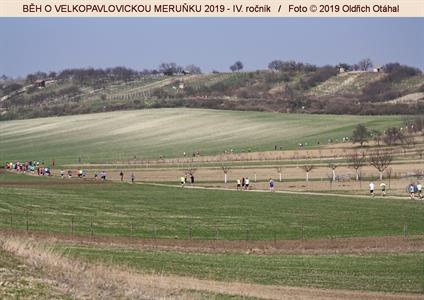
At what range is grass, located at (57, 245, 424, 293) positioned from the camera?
30.6 meters

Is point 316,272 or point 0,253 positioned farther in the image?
point 316,272

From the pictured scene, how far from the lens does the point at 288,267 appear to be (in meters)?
34.3

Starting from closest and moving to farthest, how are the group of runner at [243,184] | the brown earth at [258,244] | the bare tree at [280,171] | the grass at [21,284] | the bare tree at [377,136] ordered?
the grass at [21,284] → the brown earth at [258,244] → the group of runner at [243,184] → the bare tree at [280,171] → the bare tree at [377,136]

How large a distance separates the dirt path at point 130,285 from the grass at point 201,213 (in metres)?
15.9

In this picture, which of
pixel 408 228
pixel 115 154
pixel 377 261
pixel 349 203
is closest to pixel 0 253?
pixel 377 261

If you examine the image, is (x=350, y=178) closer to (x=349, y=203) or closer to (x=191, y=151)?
(x=349, y=203)

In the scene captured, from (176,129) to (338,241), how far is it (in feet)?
407

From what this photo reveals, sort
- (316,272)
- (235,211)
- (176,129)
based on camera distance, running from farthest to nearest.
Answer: (176,129) → (235,211) → (316,272)

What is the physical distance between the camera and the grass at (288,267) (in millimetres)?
30641

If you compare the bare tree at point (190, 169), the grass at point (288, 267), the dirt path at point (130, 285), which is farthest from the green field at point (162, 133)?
the dirt path at point (130, 285)

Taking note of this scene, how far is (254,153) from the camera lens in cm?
12581

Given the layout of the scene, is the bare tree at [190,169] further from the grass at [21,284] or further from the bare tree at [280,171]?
the grass at [21,284]

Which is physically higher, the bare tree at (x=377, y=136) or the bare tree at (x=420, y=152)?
the bare tree at (x=377, y=136)

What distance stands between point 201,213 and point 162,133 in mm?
106658
